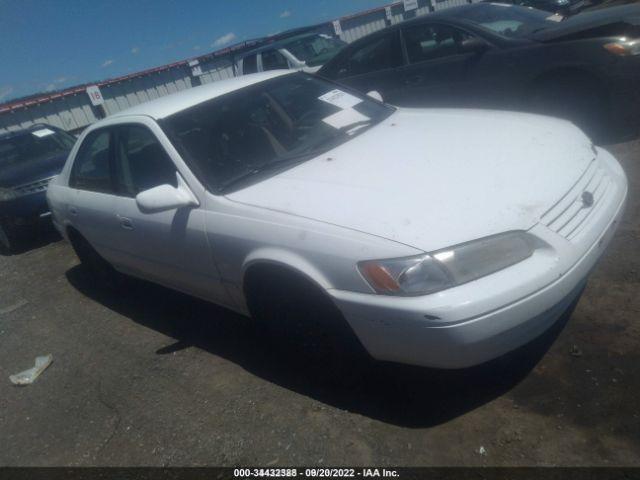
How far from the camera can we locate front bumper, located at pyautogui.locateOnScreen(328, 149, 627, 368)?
191 centimetres

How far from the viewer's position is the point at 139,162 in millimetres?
3312

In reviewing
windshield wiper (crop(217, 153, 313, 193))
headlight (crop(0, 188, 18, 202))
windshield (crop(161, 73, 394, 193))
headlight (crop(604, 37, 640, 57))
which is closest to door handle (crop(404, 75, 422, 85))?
headlight (crop(604, 37, 640, 57))

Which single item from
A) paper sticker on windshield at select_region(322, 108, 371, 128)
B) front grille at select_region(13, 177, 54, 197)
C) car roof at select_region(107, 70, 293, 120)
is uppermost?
car roof at select_region(107, 70, 293, 120)

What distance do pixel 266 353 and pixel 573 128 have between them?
7.65 ft

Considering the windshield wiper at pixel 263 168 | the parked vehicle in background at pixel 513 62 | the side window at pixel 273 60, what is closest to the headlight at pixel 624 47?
the parked vehicle in background at pixel 513 62

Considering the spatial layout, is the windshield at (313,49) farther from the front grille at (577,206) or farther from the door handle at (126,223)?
the front grille at (577,206)

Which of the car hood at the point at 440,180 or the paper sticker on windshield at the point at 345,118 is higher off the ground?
the paper sticker on windshield at the point at 345,118

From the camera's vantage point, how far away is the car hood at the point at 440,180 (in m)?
2.09

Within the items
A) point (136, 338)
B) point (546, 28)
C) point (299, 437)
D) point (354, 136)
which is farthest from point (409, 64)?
point (299, 437)

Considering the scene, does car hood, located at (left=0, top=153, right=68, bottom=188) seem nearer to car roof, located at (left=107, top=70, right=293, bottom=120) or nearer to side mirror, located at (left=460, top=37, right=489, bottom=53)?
car roof, located at (left=107, top=70, right=293, bottom=120)

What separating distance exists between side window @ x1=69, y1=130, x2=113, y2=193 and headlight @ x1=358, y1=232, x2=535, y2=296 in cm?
242

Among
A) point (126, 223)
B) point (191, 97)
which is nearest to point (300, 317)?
point (126, 223)

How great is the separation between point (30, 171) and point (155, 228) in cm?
489

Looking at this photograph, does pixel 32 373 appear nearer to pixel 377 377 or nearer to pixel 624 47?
pixel 377 377
